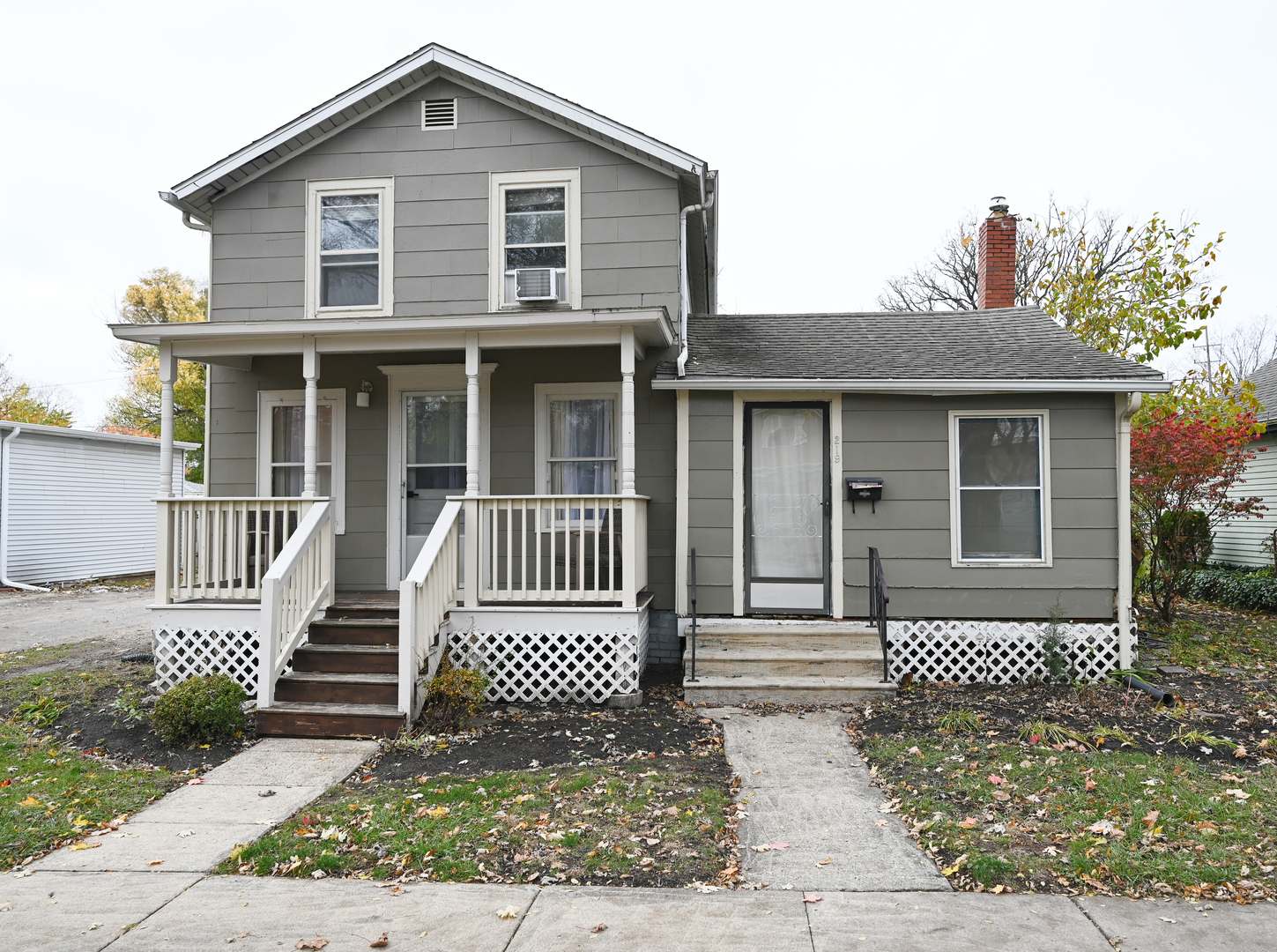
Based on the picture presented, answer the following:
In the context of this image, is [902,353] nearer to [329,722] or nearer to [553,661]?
[553,661]

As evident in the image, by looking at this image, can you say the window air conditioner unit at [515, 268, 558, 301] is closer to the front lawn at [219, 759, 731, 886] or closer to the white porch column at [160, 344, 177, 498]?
the white porch column at [160, 344, 177, 498]

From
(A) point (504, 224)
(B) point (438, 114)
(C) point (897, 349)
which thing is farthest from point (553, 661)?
(B) point (438, 114)

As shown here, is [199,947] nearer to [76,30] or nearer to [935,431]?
[935,431]

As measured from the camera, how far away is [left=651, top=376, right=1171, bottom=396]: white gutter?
312 inches

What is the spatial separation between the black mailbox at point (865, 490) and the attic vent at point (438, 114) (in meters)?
5.65

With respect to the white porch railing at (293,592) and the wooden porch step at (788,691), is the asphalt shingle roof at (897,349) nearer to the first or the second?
the wooden porch step at (788,691)

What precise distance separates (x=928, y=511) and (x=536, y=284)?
461cm

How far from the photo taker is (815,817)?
4.67m

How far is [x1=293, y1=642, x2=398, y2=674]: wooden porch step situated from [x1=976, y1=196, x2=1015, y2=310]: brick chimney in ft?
28.5

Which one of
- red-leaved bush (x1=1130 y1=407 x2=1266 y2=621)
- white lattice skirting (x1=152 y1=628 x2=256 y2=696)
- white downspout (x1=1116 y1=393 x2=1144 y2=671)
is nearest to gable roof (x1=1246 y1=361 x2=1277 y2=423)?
red-leaved bush (x1=1130 y1=407 x2=1266 y2=621)

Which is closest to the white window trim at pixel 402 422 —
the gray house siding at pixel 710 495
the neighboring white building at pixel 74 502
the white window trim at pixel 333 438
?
the white window trim at pixel 333 438

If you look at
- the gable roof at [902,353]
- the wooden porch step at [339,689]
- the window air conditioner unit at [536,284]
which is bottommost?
the wooden porch step at [339,689]

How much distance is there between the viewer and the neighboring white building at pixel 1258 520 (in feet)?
48.6

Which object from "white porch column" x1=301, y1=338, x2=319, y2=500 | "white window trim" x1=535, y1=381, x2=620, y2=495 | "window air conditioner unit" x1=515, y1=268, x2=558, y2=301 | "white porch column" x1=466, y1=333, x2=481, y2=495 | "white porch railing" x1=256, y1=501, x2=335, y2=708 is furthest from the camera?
"white window trim" x1=535, y1=381, x2=620, y2=495
